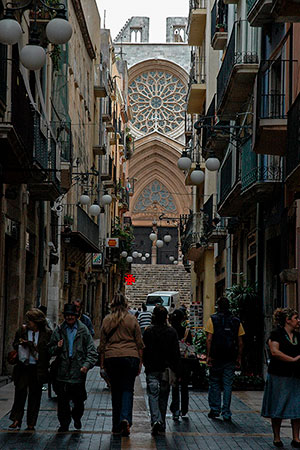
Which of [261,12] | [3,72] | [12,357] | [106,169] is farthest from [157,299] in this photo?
[12,357]

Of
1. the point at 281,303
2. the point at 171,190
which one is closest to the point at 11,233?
the point at 281,303

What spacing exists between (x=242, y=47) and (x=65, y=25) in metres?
11.7

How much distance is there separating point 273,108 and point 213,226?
1261cm

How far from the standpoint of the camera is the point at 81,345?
439 inches

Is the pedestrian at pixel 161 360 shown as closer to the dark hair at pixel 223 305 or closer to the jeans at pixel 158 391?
the jeans at pixel 158 391

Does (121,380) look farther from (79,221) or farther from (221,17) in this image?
(79,221)

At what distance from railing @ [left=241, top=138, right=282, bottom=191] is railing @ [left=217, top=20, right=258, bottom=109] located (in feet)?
6.89

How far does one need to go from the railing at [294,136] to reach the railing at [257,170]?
172 inches

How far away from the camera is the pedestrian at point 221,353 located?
12914mm

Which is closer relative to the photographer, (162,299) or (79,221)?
(79,221)

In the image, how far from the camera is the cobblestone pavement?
10.2 meters

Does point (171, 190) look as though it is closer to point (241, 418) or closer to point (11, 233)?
point (11, 233)

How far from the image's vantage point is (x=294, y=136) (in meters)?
13.3

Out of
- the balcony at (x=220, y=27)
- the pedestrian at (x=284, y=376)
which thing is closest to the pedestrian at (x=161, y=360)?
the pedestrian at (x=284, y=376)
